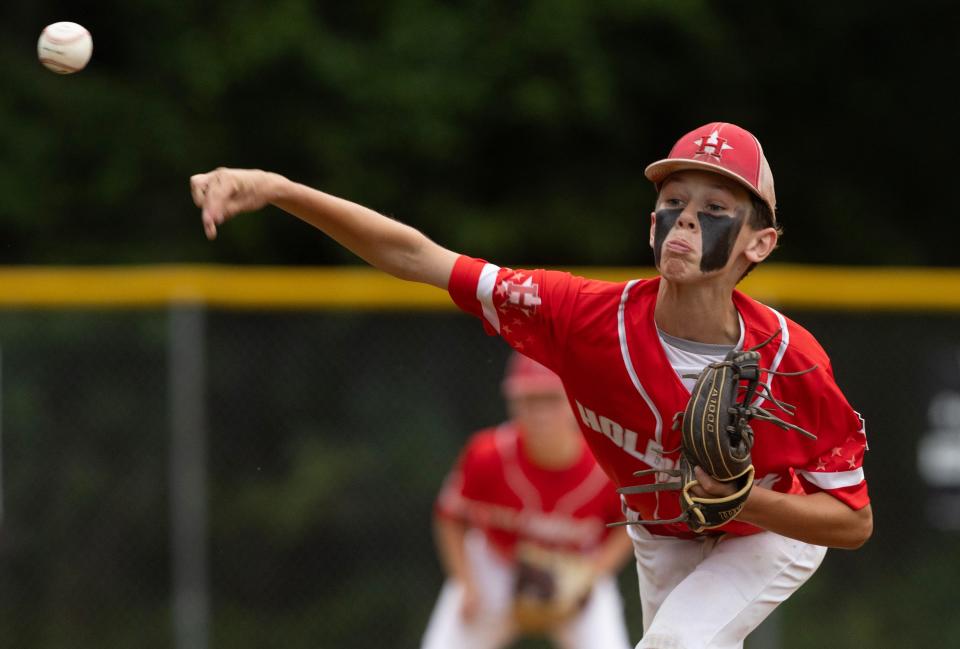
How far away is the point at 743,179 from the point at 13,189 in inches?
279

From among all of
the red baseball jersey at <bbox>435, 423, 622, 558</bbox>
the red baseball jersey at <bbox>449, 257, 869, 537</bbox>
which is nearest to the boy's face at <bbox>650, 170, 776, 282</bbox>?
the red baseball jersey at <bbox>449, 257, 869, 537</bbox>

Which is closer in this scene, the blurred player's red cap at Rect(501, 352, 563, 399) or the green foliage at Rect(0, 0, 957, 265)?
the blurred player's red cap at Rect(501, 352, 563, 399)

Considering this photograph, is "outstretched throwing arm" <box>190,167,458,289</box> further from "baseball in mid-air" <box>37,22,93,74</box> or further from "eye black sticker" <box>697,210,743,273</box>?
"baseball in mid-air" <box>37,22,93,74</box>

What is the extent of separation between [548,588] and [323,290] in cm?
222

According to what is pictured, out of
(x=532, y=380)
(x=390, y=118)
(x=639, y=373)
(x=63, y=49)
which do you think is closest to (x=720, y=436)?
(x=639, y=373)

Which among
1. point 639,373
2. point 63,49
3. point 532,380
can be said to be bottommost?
point 532,380

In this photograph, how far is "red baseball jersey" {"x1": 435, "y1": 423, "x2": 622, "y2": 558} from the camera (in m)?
6.81

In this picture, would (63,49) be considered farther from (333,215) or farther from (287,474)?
(287,474)

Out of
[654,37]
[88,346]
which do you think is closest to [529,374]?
[88,346]

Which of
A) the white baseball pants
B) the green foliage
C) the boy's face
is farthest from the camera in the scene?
the green foliage

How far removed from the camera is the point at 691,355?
12.9ft

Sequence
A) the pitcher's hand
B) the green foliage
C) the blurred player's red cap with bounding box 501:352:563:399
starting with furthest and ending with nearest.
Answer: the green foliage
the blurred player's red cap with bounding box 501:352:563:399
the pitcher's hand

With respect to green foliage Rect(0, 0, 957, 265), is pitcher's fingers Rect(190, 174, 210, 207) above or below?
below

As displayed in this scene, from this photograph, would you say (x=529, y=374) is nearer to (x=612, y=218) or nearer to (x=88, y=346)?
(x=88, y=346)
